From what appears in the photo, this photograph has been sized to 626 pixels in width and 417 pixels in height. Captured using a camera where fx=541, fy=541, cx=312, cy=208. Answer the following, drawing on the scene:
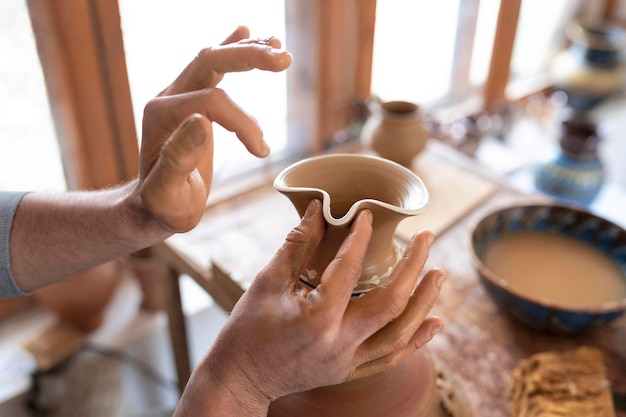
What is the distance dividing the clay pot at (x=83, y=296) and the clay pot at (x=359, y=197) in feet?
3.61

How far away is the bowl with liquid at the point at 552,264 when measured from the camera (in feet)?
3.67

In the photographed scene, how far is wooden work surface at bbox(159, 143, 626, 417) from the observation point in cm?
112

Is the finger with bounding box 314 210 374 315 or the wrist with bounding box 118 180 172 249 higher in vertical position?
the finger with bounding box 314 210 374 315

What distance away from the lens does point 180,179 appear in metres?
0.71

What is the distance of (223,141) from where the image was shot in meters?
2.06

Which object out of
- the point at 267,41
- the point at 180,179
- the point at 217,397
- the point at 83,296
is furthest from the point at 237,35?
the point at 83,296

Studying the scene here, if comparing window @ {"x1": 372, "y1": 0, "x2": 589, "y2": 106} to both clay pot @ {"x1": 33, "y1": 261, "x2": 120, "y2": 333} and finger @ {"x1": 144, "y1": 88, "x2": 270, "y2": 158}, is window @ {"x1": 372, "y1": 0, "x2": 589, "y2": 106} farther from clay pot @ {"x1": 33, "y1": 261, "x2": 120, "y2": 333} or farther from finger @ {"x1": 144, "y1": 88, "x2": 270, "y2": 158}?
finger @ {"x1": 144, "y1": 88, "x2": 270, "y2": 158}

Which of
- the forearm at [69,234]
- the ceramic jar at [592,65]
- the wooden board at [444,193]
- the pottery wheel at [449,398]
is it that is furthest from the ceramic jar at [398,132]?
the ceramic jar at [592,65]

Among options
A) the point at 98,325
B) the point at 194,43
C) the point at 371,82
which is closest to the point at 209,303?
the point at 98,325

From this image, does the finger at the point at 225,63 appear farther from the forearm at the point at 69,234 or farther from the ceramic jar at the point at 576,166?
the ceramic jar at the point at 576,166

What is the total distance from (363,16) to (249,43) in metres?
1.60

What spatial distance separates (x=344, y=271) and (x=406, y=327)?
132 mm

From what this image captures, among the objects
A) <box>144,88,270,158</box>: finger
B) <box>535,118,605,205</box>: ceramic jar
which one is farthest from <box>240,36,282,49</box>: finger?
<box>535,118,605,205</box>: ceramic jar

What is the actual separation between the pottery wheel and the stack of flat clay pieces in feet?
0.42
